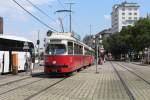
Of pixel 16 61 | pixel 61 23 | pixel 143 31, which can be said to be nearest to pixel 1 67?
pixel 16 61

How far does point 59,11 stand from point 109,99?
3404cm

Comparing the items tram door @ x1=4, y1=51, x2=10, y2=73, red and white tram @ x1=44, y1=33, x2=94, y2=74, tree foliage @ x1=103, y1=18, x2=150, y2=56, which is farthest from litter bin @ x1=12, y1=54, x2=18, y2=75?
tree foliage @ x1=103, y1=18, x2=150, y2=56

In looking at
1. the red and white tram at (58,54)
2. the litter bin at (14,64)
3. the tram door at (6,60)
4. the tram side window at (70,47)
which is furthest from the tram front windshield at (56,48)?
the litter bin at (14,64)

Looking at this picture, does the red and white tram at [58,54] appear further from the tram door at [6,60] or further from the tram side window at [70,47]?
the tram door at [6,60]

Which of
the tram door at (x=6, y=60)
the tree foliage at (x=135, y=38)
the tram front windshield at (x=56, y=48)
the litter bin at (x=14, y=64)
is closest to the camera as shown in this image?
the tram front windshield at (x=56, y=48)

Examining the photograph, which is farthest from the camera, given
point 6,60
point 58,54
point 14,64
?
point 14,64

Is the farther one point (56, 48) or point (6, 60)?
point (6, 60)

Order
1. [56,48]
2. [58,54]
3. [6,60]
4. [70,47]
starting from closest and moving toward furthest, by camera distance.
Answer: [58,54]
[56,48]
[70,47]
[6,60]

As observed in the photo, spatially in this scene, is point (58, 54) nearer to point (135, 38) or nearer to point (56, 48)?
point (56, 48)

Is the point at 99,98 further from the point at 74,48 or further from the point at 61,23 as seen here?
the point at 61,23

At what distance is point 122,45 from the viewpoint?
149m

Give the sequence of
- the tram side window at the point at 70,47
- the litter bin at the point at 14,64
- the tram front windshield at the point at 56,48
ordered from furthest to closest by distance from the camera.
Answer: the litter bin at the point at 14,64 < the tram side window at the point at 70,47 < the tram front windshield at the point at 56,48

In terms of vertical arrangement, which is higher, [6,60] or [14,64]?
[6,60]

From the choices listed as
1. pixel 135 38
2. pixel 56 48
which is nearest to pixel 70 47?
pixel 56 48
